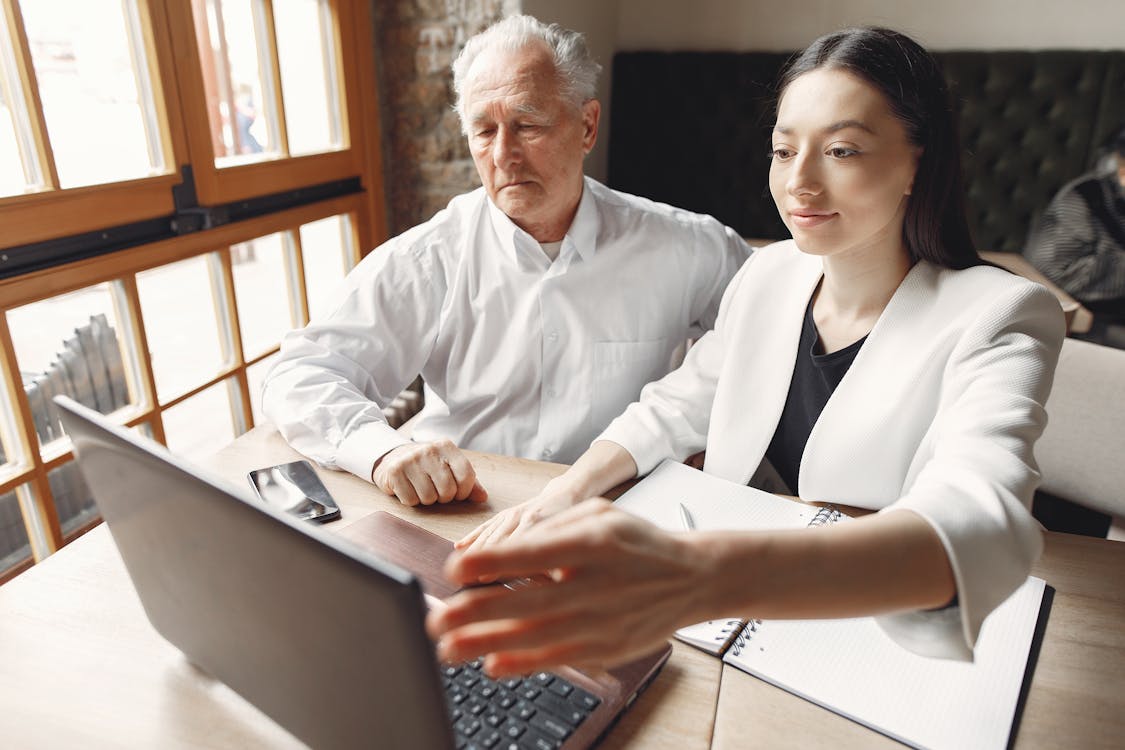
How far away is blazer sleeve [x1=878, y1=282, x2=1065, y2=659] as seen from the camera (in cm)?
58

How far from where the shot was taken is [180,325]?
6.30ft

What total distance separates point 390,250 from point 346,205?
3.15 ft

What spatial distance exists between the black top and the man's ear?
0.66m

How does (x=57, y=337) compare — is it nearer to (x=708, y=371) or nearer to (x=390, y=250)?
(x=390, y=250)

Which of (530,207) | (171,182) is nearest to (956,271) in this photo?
(530,207)

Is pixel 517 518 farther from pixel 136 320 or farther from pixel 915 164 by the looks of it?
pixel 136 320

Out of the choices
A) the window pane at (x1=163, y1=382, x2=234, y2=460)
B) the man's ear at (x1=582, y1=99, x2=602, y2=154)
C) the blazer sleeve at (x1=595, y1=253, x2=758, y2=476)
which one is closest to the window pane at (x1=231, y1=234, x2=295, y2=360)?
the window pane at (x1=163, y1=382, x2=234, y2=460)

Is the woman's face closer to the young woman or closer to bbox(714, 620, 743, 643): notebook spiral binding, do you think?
the young woman

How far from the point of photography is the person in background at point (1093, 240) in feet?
9.34

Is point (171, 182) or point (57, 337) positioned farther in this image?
point (171, 182)

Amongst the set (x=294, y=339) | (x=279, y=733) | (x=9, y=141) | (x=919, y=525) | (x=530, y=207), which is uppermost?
(x=9, y=141)

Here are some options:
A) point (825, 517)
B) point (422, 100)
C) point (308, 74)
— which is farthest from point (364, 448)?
point (422, 100)

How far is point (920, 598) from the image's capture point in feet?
1.84

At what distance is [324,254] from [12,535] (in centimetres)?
119
